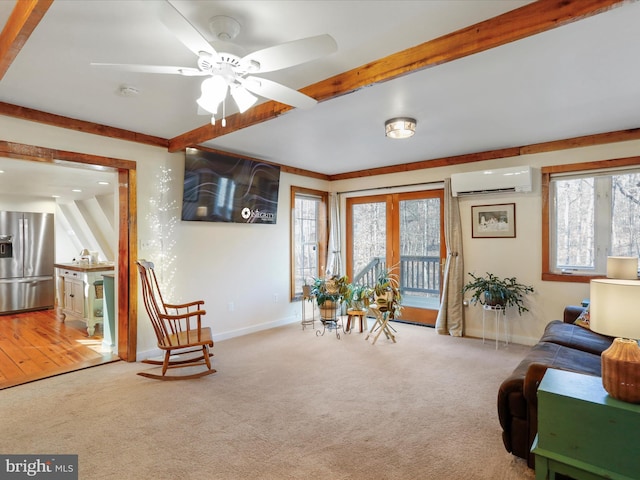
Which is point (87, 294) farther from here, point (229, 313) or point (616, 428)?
point (616, 428)

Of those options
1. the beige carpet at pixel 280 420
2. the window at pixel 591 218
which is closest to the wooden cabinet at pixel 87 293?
the beige carpet at pixel 280 420

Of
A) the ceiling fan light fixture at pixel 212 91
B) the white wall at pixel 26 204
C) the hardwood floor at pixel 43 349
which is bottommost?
the hardwood floor at pixel 43 349

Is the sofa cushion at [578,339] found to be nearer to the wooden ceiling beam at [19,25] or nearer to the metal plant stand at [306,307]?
the metal plant stand at [306,307]

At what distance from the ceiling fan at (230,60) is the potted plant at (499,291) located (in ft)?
10.7

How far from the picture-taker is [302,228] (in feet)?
19.2

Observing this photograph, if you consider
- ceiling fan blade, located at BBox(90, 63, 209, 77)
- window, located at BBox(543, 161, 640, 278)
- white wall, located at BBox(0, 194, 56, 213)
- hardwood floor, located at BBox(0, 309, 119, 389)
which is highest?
ceiling fan blade, located at BBox(90, 63, 209, 77)

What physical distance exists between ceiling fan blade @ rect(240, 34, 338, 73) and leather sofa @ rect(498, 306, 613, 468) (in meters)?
1.98

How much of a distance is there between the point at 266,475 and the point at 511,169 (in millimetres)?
4068

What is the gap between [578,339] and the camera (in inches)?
109

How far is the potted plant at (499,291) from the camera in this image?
13.6ft

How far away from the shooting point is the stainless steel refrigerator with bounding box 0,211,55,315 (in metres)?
6.27

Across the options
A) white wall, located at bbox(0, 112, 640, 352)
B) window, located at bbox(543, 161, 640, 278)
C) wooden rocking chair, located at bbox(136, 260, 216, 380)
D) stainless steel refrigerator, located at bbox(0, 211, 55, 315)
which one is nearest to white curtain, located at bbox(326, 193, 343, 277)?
white wall, located at bbox(0, 112, 640, 352)

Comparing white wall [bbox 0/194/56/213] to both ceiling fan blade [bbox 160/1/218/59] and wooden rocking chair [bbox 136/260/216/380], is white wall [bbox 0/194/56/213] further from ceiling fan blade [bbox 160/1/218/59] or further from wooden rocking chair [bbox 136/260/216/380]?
ceiling fan blade [bbox 160/1/218/59]

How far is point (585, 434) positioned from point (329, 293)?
11.7 ft
